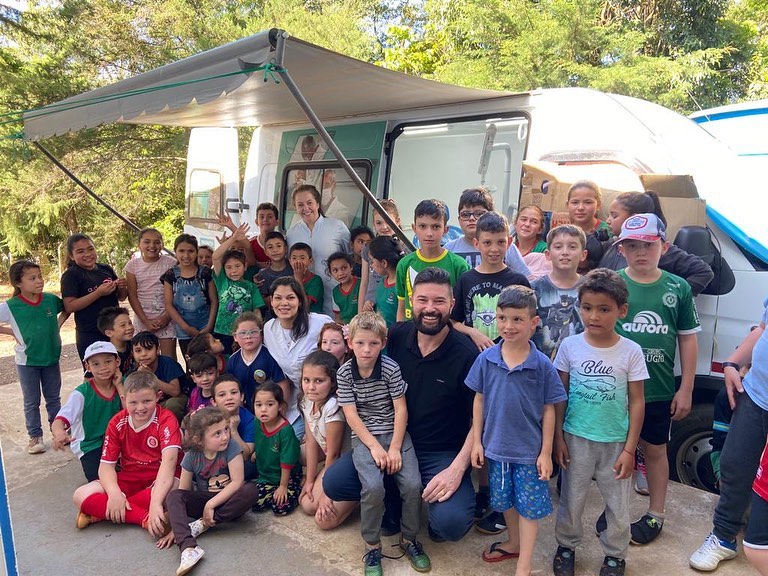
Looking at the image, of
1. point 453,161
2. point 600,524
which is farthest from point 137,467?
point 453,161

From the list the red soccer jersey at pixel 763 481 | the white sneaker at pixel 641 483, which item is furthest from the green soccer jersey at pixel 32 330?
the red soccer jersey at pixel 763 481

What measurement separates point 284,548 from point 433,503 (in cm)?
84

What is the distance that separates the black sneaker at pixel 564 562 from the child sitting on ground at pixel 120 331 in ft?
10.3

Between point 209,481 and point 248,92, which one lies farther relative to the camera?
point 248,92

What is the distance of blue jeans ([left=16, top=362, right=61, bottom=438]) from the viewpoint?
4457 mm

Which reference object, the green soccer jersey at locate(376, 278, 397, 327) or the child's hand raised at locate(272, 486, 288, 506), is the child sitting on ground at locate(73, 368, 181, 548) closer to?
the child's hand raised at locate(272, 486, 288, 506)

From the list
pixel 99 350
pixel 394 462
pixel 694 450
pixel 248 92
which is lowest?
pixel 694 450

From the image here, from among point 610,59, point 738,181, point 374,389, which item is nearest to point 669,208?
point 738,181

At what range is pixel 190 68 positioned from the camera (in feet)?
11.5

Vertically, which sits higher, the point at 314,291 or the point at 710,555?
the point at 314,291

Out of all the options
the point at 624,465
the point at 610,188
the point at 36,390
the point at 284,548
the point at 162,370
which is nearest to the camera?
the point at 624,465

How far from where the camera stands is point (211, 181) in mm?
7801

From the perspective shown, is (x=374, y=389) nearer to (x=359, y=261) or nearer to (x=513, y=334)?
(x=513, y=334)

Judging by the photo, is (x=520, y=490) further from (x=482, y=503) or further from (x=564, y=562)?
(x=482, y=503)
